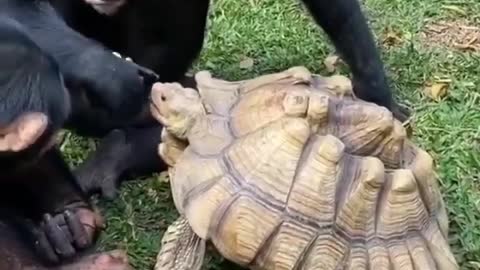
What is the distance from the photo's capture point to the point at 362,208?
2256 millimetres

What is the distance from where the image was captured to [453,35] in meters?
3.46

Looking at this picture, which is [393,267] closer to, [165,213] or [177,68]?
[165,213]

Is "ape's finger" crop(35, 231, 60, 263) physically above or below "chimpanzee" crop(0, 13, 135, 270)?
below

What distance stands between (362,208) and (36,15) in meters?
0.77

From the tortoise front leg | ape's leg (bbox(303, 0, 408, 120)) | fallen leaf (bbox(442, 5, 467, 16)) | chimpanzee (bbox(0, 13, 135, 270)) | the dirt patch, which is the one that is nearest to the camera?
chimpanzee (bbox(0, 13, 135, 270))

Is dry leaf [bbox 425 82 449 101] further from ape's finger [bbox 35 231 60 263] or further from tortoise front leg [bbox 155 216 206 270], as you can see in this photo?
ape's finger [bbox 35 231 60 263]

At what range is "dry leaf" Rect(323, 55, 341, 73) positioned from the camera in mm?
3283

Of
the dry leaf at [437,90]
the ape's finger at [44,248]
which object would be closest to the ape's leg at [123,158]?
the ape's finger at [44,248]

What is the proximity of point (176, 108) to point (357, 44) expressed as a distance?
705mm

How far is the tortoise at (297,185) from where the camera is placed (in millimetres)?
2234

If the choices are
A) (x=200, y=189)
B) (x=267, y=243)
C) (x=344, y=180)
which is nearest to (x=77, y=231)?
(x=200, y=189)

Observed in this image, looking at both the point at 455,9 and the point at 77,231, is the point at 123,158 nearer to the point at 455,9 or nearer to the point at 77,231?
the point at 77,231

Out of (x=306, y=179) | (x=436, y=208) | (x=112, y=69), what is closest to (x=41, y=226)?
(x=112, y=69)

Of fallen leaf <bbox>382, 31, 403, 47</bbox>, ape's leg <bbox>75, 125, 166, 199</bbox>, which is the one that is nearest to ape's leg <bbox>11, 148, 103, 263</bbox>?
ape's leg <bbox>75, 125, 166, 199</bbox>
